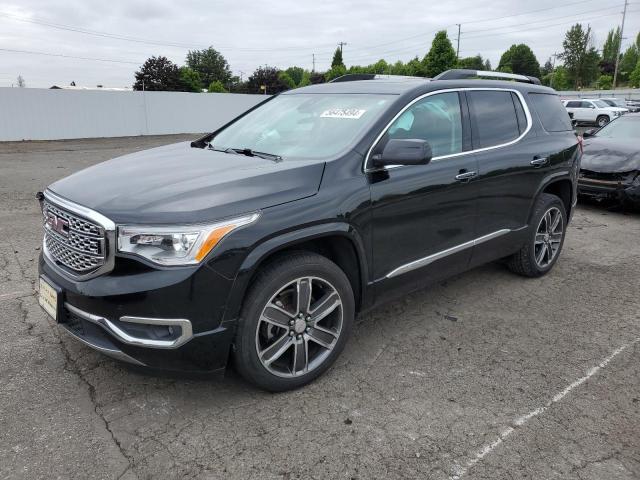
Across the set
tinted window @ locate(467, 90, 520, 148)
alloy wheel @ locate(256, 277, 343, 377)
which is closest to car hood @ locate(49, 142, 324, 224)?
alloy wheel @ locate(256, 277, 343, 377)

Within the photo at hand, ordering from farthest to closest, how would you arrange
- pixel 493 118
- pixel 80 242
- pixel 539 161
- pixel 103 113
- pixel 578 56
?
1. pixel 578 56
2. pixel 103 113
3. pixel 539 161
4. pixel 493 118
5. pixel 80 242

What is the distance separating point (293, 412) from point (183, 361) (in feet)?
2.30

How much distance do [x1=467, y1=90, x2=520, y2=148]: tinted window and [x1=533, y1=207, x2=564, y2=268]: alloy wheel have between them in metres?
0.99

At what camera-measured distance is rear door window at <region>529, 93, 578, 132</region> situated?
4941 millimetres

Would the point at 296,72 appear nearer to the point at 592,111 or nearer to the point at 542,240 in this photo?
the point at 592,111

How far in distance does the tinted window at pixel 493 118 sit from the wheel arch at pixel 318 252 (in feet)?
5.13

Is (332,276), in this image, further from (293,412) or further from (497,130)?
(497,130)

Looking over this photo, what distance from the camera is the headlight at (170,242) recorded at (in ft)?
8.48

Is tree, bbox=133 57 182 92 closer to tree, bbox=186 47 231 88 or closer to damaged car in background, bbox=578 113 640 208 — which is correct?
tree, bbox=186 47 231 88

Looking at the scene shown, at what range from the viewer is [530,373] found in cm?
339

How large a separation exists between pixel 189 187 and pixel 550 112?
152 inches

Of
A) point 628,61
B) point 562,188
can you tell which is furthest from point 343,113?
point 628,61

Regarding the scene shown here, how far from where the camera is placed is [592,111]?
32281mm

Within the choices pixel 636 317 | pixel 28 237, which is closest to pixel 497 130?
pixel 636 317
